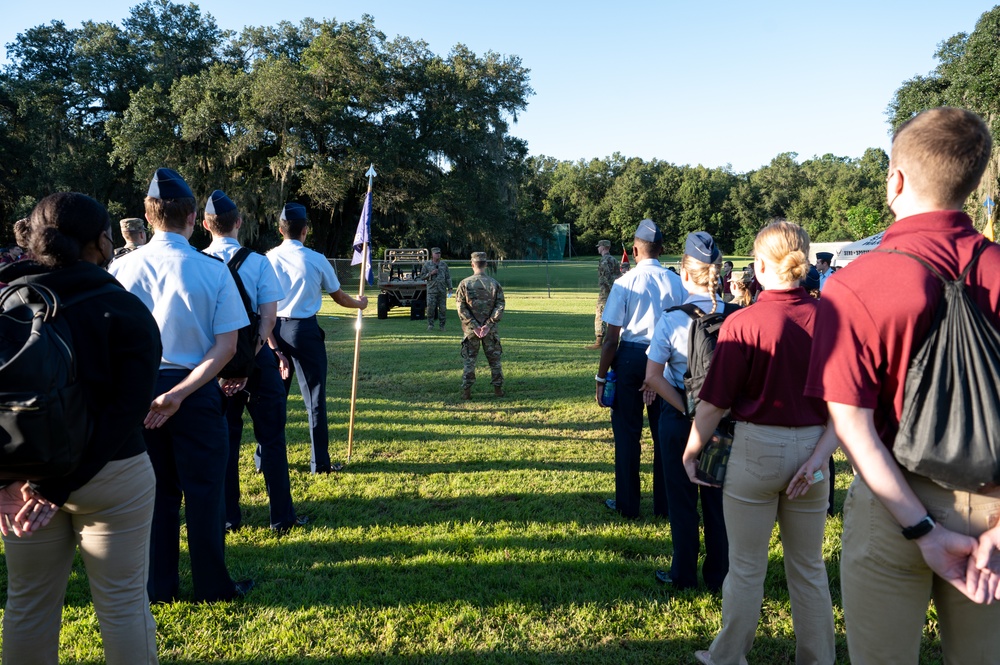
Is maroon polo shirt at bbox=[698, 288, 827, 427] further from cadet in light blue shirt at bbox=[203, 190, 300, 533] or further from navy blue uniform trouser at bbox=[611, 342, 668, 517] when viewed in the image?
cadet in light blue shirt at bbox=[203, 190, 300, 533]

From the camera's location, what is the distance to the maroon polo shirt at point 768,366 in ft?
8.54

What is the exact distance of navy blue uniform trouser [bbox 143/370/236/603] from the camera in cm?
337

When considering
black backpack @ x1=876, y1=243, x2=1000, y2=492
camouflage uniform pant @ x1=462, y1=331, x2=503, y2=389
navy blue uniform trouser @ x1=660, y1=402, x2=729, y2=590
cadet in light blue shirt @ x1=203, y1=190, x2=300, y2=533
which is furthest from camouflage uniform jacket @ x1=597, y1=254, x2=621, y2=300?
black backpack @ x1=876, y1=243, x2=1000, y2=492

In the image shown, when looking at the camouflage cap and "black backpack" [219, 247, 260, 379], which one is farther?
the camouflage cap

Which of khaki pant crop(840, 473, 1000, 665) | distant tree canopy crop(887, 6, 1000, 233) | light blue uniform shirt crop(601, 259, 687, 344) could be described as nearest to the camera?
khaki pant crop(840, 473, 1000, 665)

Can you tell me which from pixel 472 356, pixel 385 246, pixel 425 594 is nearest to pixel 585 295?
pixel 385 246

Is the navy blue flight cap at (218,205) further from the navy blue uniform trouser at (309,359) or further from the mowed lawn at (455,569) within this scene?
the mowed lawn at (455,569)

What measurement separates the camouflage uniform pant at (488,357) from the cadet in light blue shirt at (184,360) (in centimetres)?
566

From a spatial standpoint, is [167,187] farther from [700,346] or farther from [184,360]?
[700,346]

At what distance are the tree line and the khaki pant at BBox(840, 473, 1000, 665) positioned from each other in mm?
34331

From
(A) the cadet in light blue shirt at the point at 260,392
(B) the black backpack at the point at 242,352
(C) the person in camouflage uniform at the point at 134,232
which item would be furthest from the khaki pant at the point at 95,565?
(C) the person in camouflage uniform at the point at 134,232

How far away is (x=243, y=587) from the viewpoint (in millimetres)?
3811

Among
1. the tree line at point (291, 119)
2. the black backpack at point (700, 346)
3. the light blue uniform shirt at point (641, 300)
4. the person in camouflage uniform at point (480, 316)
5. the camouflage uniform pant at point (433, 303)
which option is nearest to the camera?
the black backpack at point (700, 346)

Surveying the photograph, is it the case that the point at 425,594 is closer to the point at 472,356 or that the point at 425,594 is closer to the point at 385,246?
the point at 472,356
